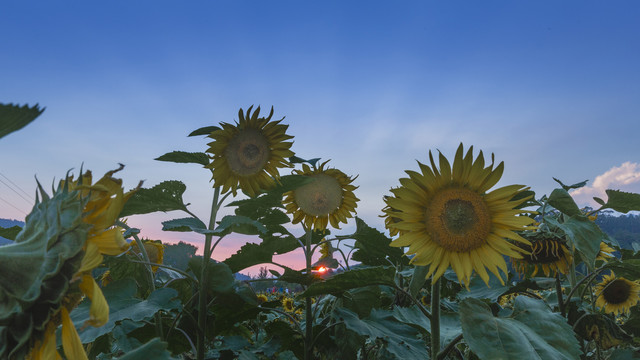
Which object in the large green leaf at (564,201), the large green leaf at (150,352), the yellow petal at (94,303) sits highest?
the large green leaf at (564,201)

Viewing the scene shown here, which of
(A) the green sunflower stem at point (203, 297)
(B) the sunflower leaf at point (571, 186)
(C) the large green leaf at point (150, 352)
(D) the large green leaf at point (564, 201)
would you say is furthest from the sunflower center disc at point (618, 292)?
(C) the large green leaf at point (150, 352)

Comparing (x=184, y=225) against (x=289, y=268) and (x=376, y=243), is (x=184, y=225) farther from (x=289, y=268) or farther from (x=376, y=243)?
(x=376, y=243)

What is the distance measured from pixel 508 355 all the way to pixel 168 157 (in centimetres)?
179

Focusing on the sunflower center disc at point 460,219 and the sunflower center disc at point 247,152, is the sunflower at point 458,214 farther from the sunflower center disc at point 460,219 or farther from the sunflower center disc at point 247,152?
the sunflower center disc at point 247,152

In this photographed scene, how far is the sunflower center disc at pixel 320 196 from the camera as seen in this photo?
2.98 metres

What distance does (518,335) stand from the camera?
4.63 feet

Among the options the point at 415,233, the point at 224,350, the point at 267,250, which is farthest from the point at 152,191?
the point at 415,233

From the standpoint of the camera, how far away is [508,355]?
136 centimetres

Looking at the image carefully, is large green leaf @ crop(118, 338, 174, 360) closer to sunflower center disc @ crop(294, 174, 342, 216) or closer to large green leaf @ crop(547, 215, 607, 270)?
large green leaf @ crop(547, 215, 607, 270)

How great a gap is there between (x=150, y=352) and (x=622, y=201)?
2496mm

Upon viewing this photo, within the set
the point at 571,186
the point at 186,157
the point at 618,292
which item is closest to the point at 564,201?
the point at 571,186

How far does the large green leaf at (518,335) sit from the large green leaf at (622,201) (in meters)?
1.09

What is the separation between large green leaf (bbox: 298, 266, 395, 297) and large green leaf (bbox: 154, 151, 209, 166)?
3.18 ft

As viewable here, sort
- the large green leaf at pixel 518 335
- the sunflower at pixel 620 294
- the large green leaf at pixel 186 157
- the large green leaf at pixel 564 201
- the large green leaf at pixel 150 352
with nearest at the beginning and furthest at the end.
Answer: the large green leaf at pixel 150 352 < the large green leaf at pixel 518 335 < the large green leaf at pixel 564 201 < the large green leaf at pixel 186 157 < the sunflower at pixel 620 294
